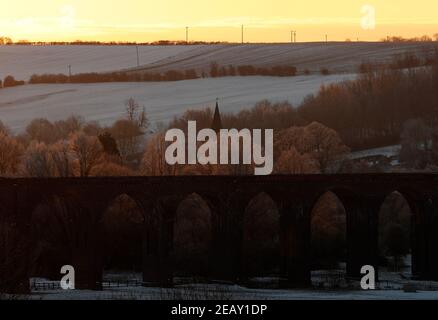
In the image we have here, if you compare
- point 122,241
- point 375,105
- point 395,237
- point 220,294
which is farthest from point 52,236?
point 375,105

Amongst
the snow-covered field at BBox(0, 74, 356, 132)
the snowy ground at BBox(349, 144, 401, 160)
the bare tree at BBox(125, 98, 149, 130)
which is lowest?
the snowy ground at BBox(349, 144, 401, 160)

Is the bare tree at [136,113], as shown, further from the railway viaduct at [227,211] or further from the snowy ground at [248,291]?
the railway viaduct at [227,211]

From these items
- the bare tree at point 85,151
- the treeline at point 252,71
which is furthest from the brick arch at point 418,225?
the treeline at point 252,71

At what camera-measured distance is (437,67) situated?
16238 centimetres

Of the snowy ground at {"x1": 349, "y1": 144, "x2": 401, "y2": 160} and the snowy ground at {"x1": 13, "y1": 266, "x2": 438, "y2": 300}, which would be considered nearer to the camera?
the snowy ground at {"x1": 13, "y1": 266, "x2": 438, "y2": 300}

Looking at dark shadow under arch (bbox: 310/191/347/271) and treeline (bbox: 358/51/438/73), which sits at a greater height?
treeline (bbox: 358/51/438/73)

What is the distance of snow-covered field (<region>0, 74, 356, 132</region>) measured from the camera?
170 m

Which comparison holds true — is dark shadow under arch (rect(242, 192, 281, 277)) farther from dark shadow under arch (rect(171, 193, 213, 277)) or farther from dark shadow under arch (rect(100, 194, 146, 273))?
dark shadow under arch (rect(100, 194, 146, 273))

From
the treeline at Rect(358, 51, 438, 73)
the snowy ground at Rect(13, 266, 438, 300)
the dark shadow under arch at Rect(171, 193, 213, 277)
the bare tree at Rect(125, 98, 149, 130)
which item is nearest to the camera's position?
the snowy ground at Rect(13, 266, 438, 300)

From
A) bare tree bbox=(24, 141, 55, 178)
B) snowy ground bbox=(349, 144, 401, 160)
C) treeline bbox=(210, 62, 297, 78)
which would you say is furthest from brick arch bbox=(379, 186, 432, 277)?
treeline bbox=(210, 62, 297, 78)

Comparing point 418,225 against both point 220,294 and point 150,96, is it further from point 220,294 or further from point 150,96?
point 150,96

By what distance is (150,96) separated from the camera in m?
186

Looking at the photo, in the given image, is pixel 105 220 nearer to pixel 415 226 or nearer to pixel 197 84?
pixel 415 226

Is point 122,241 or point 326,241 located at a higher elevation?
point 122,241
